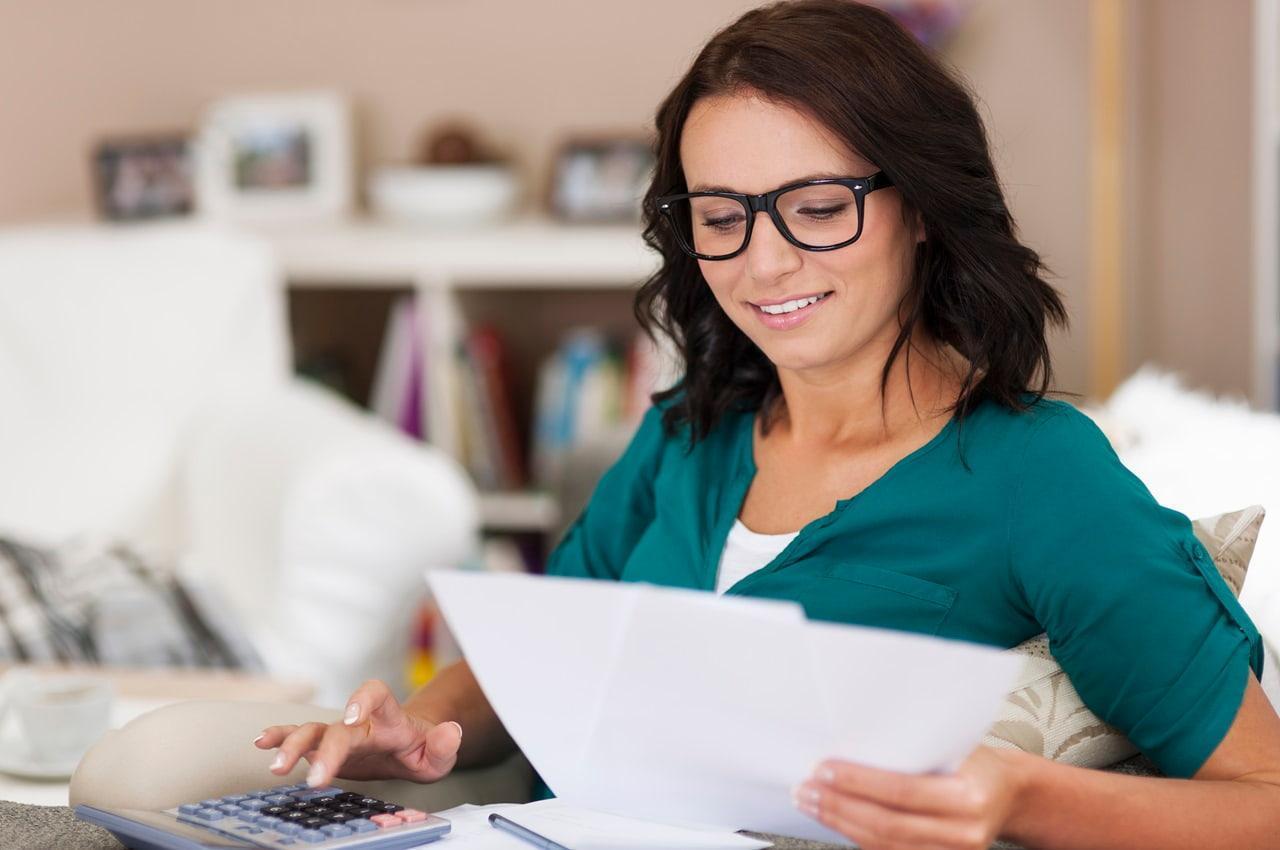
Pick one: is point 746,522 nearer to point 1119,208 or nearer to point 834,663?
point 834,663

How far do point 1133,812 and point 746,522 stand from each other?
417 millimetres

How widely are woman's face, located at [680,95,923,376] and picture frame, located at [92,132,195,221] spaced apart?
210 cm

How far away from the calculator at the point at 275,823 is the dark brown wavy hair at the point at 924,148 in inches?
18.6

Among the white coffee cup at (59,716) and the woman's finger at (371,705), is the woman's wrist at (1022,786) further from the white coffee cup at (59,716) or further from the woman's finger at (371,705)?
the white coffee cup at (59,716)

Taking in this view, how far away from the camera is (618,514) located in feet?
4.34

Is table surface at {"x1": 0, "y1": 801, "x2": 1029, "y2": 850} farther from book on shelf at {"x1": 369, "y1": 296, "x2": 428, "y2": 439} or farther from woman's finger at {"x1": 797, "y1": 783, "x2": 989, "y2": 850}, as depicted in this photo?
book on shelf at {"x1": 369, "y1": 296, "x2": 428, "y2": 439}

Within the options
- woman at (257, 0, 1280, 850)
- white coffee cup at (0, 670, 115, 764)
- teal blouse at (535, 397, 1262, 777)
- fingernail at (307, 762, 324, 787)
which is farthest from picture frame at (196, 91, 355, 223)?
fingernail at (307, 762, 324, 787)

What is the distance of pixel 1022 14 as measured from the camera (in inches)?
114

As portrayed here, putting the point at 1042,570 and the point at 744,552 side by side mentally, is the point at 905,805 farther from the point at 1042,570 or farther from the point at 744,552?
the point at 744,552

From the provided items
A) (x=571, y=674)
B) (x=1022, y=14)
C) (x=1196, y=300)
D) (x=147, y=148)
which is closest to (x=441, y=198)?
(x=147, y=148)

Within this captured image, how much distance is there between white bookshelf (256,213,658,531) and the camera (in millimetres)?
2729

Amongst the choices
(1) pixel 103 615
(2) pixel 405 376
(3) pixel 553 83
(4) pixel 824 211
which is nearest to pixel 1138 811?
(4) pixel 824 211

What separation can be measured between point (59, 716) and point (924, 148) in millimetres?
842

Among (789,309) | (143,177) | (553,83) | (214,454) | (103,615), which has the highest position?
(553,83)
